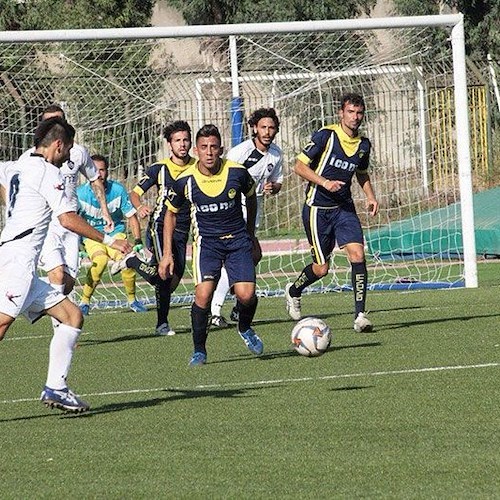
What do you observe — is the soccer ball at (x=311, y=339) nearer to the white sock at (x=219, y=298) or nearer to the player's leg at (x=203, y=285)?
the player's leg at (x=203, y=285)

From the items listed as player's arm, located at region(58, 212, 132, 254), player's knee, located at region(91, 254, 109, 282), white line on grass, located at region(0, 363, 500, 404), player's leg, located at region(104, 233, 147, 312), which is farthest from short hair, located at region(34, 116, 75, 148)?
player's leg, located at region(104, 233, 147, 312)

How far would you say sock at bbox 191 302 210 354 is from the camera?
11773mm

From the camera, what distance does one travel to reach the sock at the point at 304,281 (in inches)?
578

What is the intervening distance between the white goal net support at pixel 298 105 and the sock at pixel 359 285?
495 cm

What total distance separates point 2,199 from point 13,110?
815cm

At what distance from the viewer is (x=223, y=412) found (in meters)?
9.02

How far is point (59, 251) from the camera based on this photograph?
12758 mm

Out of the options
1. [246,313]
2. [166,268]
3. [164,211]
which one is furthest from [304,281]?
[166,268]

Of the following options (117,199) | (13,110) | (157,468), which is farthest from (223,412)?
(13,110)

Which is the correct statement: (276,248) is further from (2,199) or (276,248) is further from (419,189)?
(2,199)

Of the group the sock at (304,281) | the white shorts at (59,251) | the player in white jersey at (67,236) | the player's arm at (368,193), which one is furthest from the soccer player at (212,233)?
the sock at (304,281)

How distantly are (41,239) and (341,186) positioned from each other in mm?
5102

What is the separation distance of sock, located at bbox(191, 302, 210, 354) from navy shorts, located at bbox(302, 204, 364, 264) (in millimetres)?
2490

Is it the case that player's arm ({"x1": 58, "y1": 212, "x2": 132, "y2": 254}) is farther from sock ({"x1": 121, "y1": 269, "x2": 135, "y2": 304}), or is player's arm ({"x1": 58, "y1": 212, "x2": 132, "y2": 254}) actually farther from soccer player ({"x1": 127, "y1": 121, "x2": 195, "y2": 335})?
sock ({"x1": 121, "y1": 269, "x2": 135, "y2": 304})
